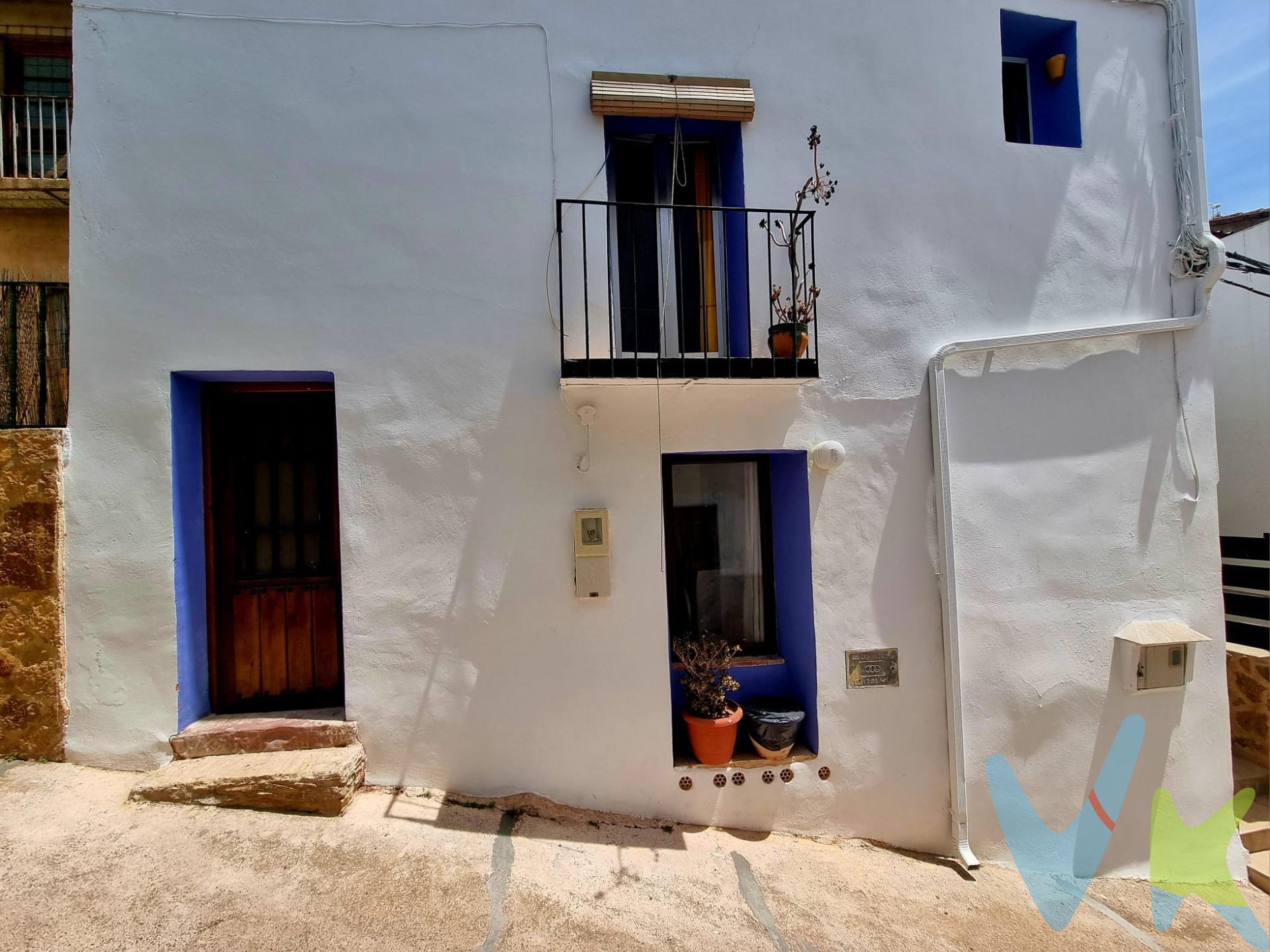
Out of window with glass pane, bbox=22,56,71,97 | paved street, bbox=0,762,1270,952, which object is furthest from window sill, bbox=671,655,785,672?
window with glass pane, bbox=22,56,71,97

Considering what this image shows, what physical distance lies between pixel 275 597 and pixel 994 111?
5801mm

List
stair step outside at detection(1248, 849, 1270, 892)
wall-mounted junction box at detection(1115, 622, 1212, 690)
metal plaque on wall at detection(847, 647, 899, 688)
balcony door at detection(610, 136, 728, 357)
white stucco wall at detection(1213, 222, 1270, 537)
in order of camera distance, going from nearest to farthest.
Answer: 1. metal plaque on wall at detection(847, 647, 899, 688)
2. balcony door at detection(610, 136, 728, 357)
3. wall-mounted junction box at detection(1115, 622, 1212, 690)
4. stair step outside at detection(1248, 849, 1270, 892)
5. white stucco wall at detection(1213, 222, 1270, 537)

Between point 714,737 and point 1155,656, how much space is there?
10.2ft

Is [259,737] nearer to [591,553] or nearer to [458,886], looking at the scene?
[458,886]

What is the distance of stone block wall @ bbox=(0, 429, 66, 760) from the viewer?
3492 millimetres

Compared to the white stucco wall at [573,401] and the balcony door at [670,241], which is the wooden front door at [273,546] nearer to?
the white stucco wall at [573,401]

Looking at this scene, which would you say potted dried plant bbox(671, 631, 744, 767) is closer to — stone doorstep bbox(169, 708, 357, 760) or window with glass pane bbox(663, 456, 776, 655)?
window with glass pane bbox(663, 456, 776, 655)

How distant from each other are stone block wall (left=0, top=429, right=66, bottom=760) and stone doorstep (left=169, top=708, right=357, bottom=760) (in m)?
0.69

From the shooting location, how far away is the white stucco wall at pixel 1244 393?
676 centimetres

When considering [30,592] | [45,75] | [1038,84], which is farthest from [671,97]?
[45,75]

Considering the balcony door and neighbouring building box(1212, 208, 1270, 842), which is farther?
neighbouring building box(1212, 208, 1270, 842)

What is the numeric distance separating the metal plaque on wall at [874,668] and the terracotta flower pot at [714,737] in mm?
Result: 794

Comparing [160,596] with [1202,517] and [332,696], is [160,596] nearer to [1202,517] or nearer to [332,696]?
[332,696]

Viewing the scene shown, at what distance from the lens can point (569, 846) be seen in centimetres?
351
